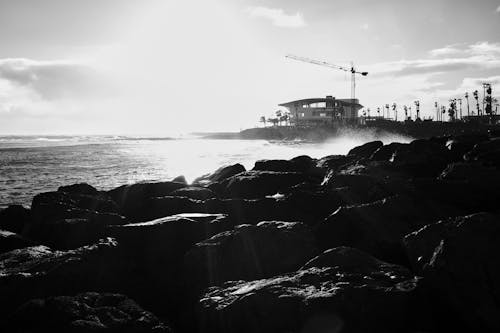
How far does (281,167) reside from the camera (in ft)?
47.7

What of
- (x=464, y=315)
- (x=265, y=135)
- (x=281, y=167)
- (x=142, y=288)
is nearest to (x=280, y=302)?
(x=464, y=315)

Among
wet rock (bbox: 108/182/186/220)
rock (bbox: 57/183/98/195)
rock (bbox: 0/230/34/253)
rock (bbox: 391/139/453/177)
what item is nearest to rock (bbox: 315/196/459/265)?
rock (bbox: 391/139/453/177)

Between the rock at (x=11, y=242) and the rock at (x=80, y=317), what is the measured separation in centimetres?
331

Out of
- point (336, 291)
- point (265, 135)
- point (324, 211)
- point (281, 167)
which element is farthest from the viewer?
point (265, 135)

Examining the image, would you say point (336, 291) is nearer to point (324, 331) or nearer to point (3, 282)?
point (324, 331)

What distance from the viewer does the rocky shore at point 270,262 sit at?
14.7 ft

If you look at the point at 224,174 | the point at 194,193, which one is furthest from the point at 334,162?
the point at 194,193

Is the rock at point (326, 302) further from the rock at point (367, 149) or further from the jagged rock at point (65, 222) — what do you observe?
the rock at point (367, 149)

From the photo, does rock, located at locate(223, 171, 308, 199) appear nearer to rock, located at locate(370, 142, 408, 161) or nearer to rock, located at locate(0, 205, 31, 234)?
rock, located at locate(370, 142, 408, 161)

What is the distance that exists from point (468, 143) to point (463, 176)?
24.5 ft

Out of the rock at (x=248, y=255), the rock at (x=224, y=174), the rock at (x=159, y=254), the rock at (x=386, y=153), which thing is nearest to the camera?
the rock at (x=248, y=255)

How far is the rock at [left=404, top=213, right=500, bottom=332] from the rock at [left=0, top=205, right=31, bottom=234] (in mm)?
9238

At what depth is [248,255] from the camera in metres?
6.27

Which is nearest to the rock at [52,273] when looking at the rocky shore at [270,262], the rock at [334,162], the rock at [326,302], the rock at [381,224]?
the rocky shore at [270,262]
